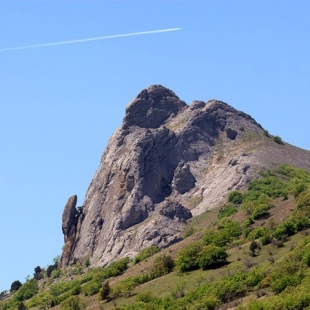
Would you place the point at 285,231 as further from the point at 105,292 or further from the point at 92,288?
the point at 92,288

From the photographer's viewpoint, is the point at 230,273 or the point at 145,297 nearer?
the point at 145,297

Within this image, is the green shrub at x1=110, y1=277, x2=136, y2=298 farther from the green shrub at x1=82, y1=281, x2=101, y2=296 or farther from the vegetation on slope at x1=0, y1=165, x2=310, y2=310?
the green shrub at x1=82, y1=281, x2=101, y2=296

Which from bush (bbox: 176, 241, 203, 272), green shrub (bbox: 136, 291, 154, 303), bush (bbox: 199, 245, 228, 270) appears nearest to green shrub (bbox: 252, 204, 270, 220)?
bush (bbox: 176, 241, 203, 272)

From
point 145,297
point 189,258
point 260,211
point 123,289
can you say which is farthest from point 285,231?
point 123,289

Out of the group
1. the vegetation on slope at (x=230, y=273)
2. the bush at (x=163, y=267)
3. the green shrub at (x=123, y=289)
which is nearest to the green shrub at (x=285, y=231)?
the vegetation on slope at (x=230, y=273)

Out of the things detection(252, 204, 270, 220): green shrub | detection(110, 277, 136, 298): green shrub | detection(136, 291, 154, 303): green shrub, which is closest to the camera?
detection(136, 291, 154, 303): green shrub

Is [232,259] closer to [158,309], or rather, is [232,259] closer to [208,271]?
[208,271]

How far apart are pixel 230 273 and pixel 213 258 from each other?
33.8ft

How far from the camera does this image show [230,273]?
167 metres

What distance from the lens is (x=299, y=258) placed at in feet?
516

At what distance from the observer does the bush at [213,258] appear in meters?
177

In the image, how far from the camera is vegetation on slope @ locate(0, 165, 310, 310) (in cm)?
14875

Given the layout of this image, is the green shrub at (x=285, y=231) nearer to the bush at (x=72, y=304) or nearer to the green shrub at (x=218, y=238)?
the green shrub at (x=218, y=238)

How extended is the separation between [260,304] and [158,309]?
23.6 m
